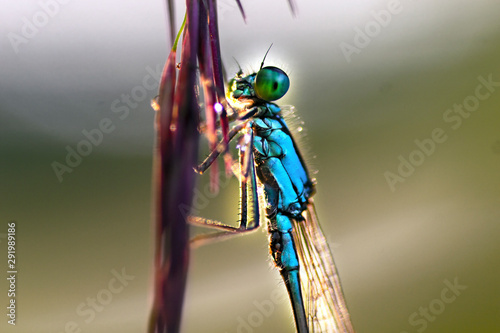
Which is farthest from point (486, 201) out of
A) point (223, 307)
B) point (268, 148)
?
point (268, 148)

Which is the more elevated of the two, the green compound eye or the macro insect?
the green compound eye

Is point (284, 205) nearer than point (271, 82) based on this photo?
No

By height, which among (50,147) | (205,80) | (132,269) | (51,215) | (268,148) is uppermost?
(50,147)

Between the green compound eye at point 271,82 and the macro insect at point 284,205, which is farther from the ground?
the green compound eye at point 271,82

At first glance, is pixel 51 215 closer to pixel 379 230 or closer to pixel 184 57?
pixel 379 230

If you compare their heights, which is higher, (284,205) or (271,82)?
(271,82)
